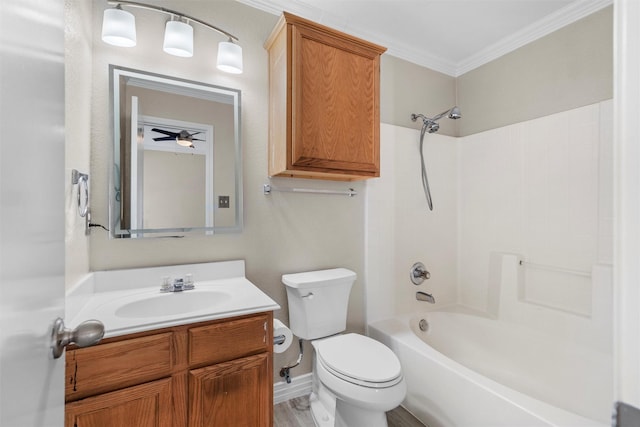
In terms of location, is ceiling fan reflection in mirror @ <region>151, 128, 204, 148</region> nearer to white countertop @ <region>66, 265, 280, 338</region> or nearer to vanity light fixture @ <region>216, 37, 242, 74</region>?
vanity light fixture @ <region>216, 37, 242, 74</region>

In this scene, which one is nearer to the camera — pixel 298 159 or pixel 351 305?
pixel 298 159

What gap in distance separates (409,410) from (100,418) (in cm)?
158

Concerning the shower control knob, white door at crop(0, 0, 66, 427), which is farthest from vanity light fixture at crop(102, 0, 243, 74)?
the shower control knob

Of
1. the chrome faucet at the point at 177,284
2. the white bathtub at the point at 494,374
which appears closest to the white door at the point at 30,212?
the chrome faucet at the point at 177,284

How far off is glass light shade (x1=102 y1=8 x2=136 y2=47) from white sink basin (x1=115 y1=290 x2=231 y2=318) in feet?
4.05

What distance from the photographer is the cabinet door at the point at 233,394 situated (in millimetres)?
1177

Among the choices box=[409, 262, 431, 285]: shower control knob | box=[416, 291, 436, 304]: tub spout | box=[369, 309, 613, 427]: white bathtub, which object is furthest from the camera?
box=[409, 262, 431, 285]: shower control knob

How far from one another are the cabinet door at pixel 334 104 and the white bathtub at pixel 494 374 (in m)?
1.16

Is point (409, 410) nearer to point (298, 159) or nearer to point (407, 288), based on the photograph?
point (407, 288)

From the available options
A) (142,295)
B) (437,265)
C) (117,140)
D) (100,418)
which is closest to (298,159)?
(117,140)

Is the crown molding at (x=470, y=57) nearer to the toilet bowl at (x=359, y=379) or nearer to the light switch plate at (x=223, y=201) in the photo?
the light switch plate at (x=223, y=201)

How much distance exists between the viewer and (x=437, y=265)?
8.34 ft

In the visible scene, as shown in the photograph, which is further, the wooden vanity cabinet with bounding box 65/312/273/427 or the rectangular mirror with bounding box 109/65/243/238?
Answer: the rectangular mirror with bounding box 109/65/243/238

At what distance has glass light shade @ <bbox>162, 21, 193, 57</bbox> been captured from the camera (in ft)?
5.01
